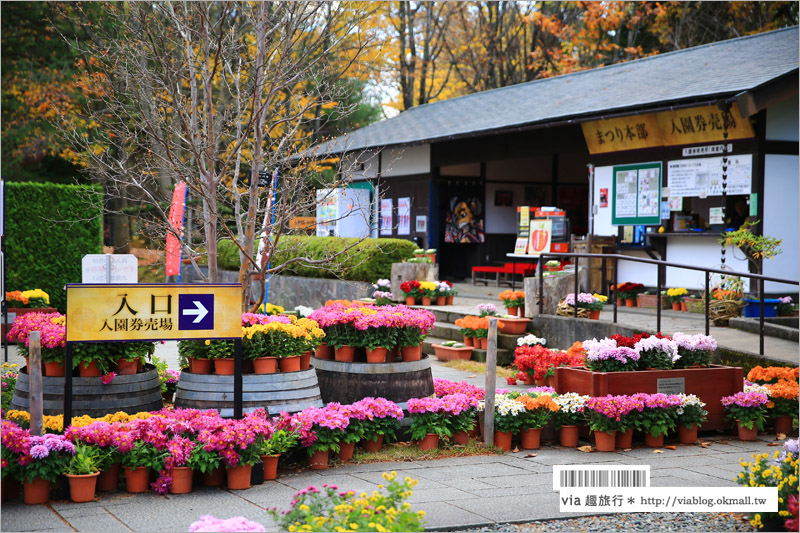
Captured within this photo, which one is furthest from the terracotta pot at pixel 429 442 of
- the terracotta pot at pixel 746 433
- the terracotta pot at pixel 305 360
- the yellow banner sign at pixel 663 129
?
the yellow banner sign at pixel 663 129

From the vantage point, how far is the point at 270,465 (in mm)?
6066

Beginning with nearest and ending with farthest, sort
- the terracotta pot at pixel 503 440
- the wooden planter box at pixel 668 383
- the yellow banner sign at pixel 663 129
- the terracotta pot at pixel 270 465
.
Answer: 1. the terracotta pot at pixel 270 465
2. the terracotta pot at pixel 503 440
3. the wooden planter box at pixel 668 383
4. the yellow banner sign at pixel 663 129

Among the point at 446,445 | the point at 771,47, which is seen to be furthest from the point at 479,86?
the point at 446,445

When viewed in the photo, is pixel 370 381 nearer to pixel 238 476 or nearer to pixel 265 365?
pixel 265 365

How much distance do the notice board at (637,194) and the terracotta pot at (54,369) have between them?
11.6 metres

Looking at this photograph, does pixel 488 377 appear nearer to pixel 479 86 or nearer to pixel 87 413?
pixel 87 413

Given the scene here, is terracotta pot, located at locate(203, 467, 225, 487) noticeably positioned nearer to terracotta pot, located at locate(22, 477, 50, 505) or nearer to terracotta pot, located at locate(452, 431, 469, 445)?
terracotta pot, located at locate(22, 477, 50, 505)

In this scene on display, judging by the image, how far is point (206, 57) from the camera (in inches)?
306

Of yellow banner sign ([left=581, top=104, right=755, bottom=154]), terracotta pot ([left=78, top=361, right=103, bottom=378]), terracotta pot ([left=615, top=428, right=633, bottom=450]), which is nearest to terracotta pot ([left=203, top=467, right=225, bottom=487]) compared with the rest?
Answer: terracotta pot ([left=78, top=361, right=103, bottom=378])

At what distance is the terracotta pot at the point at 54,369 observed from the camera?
21.2ft

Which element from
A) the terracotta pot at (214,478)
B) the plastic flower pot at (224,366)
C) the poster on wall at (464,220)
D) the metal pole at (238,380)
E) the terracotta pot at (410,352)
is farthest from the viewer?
the poster on wall at (464,220)

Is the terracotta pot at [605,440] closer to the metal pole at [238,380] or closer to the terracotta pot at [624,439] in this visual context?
the terracotta pot at [624,439]

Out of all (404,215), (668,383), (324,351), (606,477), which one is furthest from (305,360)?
(404,215)

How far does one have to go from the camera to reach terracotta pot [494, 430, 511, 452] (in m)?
7.24
